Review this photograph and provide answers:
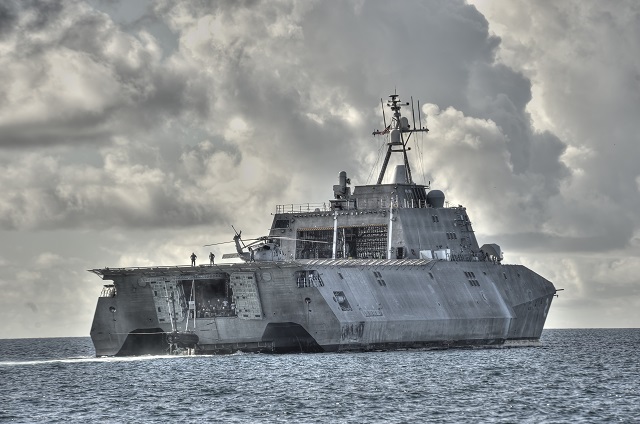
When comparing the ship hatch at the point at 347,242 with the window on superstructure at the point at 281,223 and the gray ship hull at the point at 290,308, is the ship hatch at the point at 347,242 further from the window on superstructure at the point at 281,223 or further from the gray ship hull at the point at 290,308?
the gray ship hull at the point at 290,308

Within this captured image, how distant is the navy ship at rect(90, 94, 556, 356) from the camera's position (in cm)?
7200

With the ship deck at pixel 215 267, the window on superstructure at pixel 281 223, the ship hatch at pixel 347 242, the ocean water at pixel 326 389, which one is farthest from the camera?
the window on superstructure at pixel 281 223

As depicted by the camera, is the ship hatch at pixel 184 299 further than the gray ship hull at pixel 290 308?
Yes

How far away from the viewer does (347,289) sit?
74250mm

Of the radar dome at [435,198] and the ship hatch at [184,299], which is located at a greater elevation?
the radar dome at [435,198]

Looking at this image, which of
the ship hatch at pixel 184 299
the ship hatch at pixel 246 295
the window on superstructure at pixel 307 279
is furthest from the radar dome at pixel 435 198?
the ship hatch at pixel 246 295

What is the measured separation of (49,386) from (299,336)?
16906 mm

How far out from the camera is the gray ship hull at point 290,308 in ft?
235

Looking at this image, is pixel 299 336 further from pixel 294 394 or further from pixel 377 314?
pixel 294 394

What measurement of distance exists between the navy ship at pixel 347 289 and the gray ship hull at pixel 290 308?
0.26 ft

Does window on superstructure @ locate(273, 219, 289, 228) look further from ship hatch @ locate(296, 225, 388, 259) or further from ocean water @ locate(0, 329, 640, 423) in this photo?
ocean water @ locate(0, 329, 640, 423)

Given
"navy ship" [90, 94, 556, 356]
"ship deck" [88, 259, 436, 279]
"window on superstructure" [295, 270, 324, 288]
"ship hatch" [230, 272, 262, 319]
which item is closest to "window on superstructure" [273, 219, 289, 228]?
"navy ship" [90, 94, 556, 356]

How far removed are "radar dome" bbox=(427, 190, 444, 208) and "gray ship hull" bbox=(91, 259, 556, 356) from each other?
20.7 ft

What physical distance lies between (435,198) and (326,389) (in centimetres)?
3431
